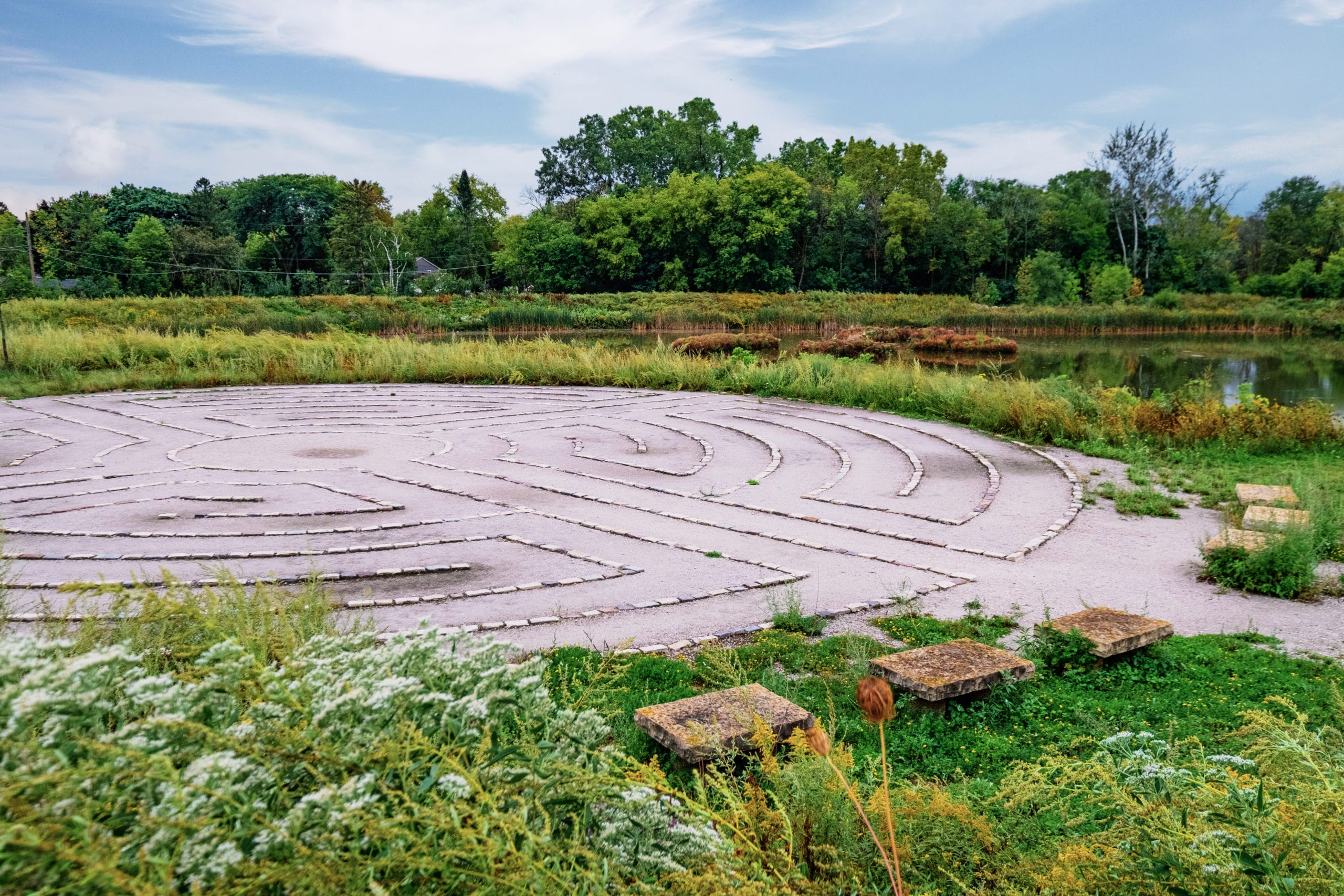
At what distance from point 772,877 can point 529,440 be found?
33.9 feet

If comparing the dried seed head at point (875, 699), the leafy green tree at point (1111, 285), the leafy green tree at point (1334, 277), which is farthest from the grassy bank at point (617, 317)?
the dried seed head at point (875, 699)

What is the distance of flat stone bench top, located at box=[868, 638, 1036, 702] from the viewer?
423 centimetres

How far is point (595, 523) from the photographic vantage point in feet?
26.3

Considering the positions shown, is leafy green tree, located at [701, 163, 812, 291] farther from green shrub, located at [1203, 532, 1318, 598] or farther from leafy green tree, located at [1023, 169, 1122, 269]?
green shrub, located at [1203, 532, 1318, 598]

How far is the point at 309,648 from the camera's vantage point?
2420mm

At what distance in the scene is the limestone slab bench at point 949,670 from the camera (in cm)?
423

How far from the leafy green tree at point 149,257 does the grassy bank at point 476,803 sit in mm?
62726

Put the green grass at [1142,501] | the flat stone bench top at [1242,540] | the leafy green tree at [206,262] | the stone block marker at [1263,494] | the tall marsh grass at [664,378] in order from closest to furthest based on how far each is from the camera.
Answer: the flat stone bench top at [1242,540] < the stone block marker at [1263,494] < the green grass at [1142,501] < the tall marsh grass at [664,378] < the leafy green tree at [206,262]

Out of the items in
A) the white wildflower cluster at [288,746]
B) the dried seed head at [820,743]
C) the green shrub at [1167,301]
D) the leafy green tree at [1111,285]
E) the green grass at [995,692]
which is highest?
the leafy green tree at [1111,285]

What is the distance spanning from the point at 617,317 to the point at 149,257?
37932 millimetres

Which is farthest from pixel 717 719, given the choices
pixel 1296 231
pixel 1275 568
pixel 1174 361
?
pixel 1296 231

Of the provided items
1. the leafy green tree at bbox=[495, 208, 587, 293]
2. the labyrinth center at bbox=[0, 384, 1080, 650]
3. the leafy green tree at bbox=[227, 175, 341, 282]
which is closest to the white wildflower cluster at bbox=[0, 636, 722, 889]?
the labyrinth center at bbox=[0, 384, 1080, 650]

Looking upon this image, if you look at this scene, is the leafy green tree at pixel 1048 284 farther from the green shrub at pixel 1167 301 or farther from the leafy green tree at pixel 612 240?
the leafy green tree at pixel 612 240

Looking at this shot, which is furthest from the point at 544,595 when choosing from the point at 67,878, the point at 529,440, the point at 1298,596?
the point at 529,440
